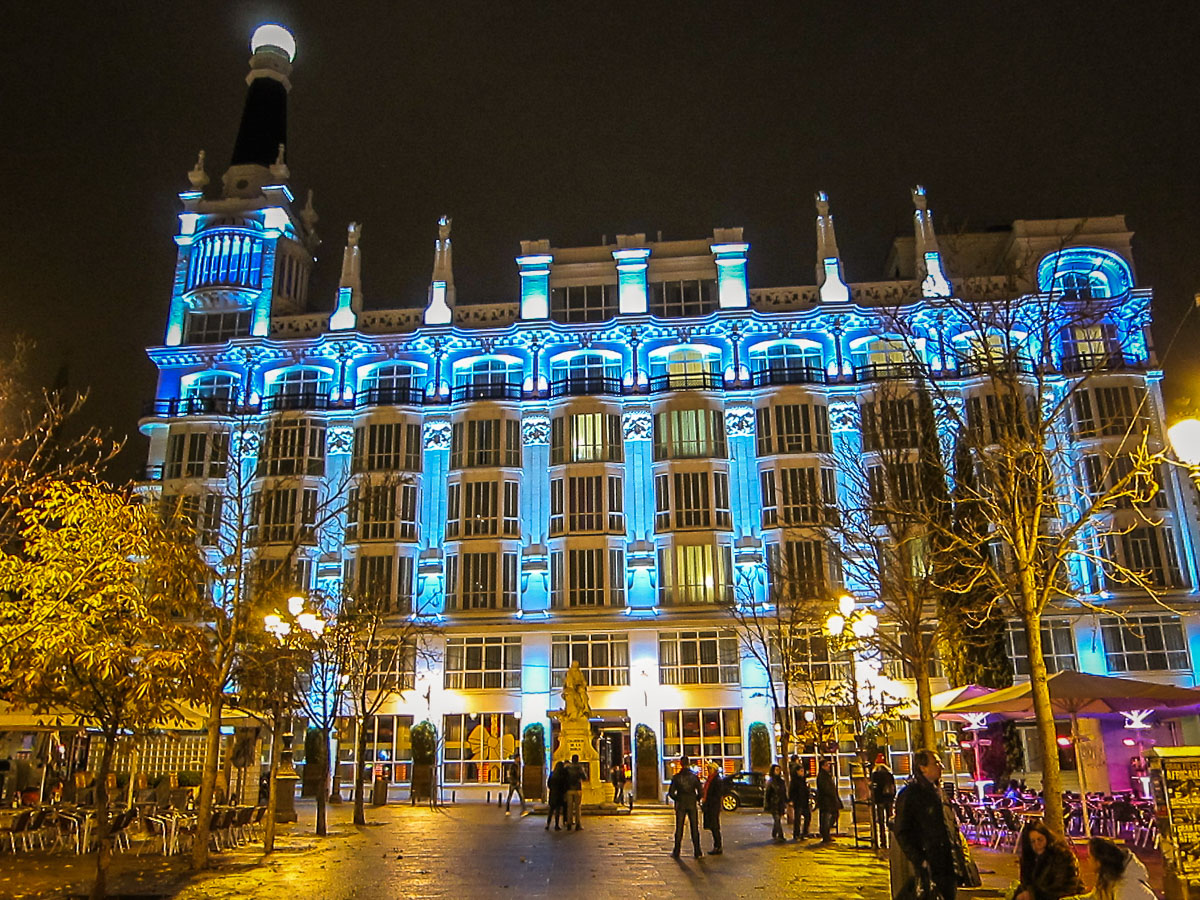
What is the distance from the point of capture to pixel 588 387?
47.1 m

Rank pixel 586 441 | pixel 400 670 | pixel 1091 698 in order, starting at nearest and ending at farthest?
pixel 1091 698
pixel 400 670
pixel 586 441

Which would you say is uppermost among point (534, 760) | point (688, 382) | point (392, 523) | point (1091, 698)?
point (688, 382)

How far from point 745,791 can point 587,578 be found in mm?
13433

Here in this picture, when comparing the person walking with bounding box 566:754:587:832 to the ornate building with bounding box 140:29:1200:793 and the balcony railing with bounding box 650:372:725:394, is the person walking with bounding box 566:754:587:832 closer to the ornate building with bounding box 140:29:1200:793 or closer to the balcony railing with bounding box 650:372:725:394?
the ornate building with bounding box 140:29:1200:793

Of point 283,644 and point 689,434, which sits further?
point 689,434

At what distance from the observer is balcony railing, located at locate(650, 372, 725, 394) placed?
4644cm

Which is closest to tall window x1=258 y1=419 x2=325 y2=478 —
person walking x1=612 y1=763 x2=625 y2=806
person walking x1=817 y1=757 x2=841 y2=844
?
person walking x1=612 y1=763 x2=625 y2=806

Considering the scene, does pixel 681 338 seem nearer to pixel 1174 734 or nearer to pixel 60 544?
pixel 1174 734

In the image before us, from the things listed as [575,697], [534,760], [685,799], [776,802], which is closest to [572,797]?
[776,802]

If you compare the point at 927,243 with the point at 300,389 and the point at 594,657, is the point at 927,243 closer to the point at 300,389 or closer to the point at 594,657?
the point at 594,657

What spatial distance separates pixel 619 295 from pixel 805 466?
1275 centimetres

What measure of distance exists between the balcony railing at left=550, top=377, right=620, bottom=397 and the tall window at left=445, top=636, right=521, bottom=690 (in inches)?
455

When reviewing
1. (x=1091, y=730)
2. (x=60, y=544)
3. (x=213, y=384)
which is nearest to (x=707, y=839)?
(x=1091, y=730)

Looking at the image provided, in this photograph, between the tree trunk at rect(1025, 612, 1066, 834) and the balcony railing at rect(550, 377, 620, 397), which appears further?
the balcony railing at rect(550, 377, 620, 397)
